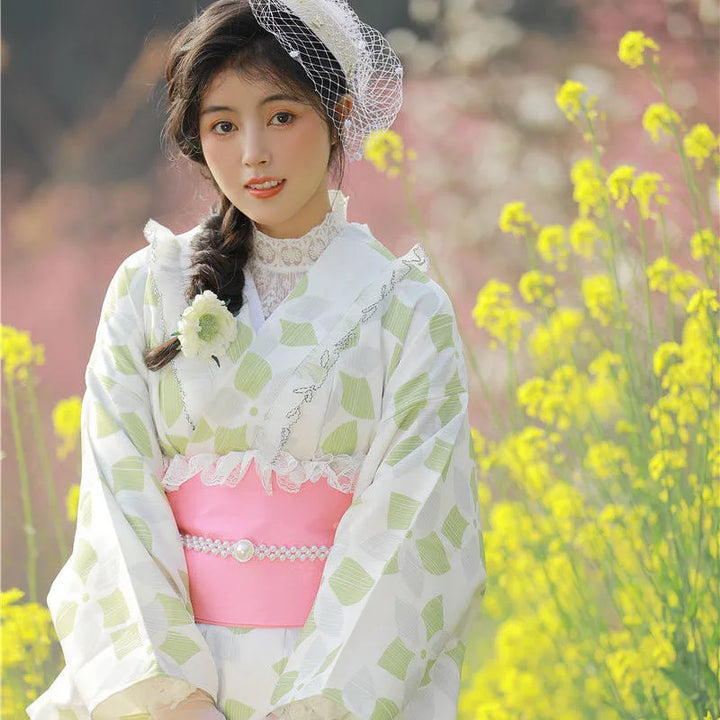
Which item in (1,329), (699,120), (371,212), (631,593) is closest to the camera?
(631,593)

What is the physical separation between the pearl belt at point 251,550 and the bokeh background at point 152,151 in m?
1.70

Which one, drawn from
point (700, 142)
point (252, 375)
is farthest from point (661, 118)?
point (252, 375)

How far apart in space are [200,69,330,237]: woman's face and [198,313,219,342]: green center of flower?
0.51 ft

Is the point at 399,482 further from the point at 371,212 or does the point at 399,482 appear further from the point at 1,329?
the point at 371,212

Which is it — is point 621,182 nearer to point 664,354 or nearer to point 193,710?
point 664,354

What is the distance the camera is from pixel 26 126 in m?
3.35

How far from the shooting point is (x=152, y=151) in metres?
3.32

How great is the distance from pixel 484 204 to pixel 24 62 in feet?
4.30

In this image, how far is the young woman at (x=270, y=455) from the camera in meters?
1.47

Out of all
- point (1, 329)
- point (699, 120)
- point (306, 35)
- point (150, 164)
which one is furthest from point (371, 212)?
point (306, 35)

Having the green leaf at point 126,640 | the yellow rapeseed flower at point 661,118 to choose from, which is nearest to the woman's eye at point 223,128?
the green leaf at point 126,640

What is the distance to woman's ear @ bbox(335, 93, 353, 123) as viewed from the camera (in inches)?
66.1

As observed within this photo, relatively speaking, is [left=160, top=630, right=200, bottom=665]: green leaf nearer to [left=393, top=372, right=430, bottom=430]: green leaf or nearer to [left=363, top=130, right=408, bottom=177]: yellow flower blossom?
[left=393, top=372, right=430, bottom=430]: green leaf

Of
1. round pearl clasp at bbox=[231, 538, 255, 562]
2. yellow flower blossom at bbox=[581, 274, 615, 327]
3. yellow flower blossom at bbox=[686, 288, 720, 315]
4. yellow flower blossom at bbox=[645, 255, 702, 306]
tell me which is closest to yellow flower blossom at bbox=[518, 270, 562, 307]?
yellow flower blossom at bbox=[581, 274, 615, 327]
